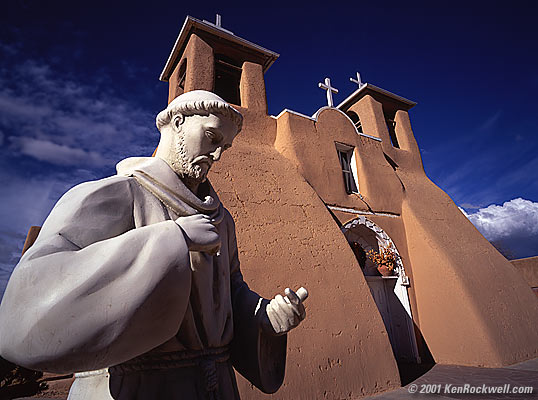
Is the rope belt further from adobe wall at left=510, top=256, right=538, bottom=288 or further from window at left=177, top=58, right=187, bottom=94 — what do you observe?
adobe wall at left=510, top=256, right=538, bottom=288

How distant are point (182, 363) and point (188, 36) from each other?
7142 mm

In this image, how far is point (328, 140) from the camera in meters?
6.81

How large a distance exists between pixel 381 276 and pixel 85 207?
7120 millimetres

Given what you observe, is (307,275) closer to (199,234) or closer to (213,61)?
(199,234)

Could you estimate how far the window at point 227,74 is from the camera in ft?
23.2

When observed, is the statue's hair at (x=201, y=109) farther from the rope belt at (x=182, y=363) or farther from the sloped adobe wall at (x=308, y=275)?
the sloped adobe wall at (x=308, y=275)

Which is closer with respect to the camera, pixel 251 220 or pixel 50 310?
pixel 50 310

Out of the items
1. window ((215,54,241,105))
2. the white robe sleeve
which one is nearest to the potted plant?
window ((215,54,241,105))

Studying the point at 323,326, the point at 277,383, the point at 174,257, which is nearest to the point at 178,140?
the point at 174,257

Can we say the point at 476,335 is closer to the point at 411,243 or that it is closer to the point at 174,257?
the point at 411,243

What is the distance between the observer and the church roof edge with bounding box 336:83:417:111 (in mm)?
9633

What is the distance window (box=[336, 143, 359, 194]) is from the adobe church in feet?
0.10

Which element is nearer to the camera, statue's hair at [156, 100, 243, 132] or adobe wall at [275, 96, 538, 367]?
statue's hair at [156, 100, 243, 132]

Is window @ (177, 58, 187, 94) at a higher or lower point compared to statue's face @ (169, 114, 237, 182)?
higher
